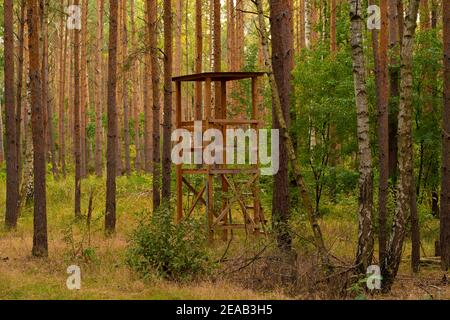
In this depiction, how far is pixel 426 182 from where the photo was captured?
18547 millimetres

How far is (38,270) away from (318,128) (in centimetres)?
969

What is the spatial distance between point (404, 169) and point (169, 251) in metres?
4.22

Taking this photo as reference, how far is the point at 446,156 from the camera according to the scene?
14.0 meters

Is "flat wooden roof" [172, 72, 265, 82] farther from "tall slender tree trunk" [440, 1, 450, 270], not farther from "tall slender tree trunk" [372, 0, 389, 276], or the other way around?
"tall slender tree trunk" [440, 1, 450, 270]

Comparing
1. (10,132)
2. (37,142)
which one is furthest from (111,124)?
(37,142)

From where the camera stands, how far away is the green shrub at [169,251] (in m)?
11.5

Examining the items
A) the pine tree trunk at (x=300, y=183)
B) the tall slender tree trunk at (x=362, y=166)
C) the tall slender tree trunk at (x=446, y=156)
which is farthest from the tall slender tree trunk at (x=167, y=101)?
the tall slender tree trunk at (x=362, y=166)

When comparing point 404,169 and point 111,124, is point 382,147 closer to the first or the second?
point 404,169

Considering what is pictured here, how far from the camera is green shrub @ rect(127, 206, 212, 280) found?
37.6 feet

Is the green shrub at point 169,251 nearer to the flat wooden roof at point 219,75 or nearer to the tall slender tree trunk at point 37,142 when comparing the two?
the tall slender tree trunk at point 37,142

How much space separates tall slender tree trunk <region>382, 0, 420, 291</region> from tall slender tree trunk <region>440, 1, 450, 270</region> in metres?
3.16

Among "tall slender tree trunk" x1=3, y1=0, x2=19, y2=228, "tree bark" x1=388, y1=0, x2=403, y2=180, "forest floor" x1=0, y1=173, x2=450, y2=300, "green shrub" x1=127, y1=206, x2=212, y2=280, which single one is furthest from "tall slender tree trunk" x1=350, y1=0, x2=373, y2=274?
"tall slender tree trunk" x1=3, y1=0, x2=19, y2=228

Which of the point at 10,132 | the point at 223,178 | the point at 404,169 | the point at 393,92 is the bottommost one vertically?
the point at 223,178

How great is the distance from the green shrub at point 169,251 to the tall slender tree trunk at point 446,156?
531 cm
